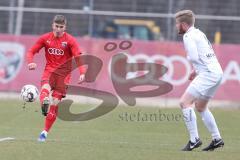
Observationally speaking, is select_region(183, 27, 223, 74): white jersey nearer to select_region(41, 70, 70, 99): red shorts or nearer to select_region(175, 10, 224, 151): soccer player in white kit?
select_region(175, 10, 224, 151): soccer player in white kit

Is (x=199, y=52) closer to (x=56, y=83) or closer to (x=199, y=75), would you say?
(x=199, y=75)

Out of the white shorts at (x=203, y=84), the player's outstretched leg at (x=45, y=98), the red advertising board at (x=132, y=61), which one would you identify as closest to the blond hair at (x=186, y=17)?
the white shorts at (x=203, y=84)

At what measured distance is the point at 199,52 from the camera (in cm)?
1095

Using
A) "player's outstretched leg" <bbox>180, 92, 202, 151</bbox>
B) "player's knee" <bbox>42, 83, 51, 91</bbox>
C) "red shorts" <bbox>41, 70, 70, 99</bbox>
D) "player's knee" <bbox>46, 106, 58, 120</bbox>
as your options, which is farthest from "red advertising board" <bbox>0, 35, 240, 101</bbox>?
"player's outstretched leg" <bbox>180, 92, 202, 151</bbox>

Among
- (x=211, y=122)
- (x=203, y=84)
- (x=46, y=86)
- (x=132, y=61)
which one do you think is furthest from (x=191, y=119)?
(x=132, y=61)

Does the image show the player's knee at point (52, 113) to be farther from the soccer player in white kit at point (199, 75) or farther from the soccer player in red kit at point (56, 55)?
the soccer player in white kit at point (199, 75)

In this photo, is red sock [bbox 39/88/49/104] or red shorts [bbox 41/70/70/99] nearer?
red sock [bbox 39/88/49/104]

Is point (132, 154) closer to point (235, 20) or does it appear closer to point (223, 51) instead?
point (223, 51)

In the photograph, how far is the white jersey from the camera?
1077 cm

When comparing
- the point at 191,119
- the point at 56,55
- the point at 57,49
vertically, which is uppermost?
the point at 57,49

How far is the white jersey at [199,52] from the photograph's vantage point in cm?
1077

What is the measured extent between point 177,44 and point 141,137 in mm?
9106

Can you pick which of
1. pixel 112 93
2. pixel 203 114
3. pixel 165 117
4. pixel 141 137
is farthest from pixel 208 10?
pixel 203 114

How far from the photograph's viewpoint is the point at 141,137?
14250 mm
